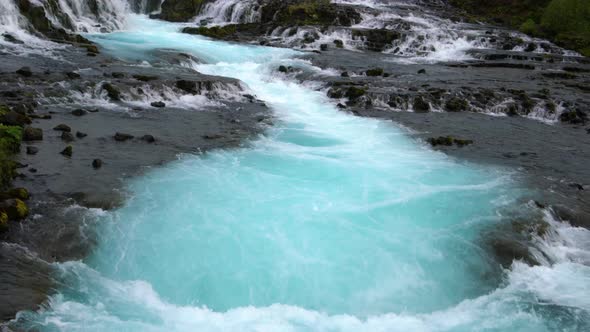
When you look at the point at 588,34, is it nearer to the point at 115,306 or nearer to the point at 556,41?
the point at 556,41

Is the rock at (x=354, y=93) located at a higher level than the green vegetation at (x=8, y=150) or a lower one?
higher

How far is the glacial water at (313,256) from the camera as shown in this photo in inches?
299

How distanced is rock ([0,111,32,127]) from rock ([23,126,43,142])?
632 millimetres

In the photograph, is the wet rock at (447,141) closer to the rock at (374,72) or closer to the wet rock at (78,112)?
the rock at (374,72)

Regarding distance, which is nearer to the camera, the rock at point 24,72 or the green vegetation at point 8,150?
the green vegetation at point 8,150

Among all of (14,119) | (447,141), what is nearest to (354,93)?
(447,141)

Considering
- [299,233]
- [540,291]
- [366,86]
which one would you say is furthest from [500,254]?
[366,86]

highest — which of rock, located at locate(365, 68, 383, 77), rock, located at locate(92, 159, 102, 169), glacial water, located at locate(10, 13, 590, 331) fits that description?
rock, located at locate(365, 68, 383, 77)

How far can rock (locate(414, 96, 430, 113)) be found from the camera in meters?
20.4

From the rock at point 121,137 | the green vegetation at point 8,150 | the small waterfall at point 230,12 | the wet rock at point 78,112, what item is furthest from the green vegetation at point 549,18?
the green vegetation at point 8,150

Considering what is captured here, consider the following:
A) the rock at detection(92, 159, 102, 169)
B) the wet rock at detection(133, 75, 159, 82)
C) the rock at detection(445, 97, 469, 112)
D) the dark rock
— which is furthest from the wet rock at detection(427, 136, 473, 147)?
the dark rock

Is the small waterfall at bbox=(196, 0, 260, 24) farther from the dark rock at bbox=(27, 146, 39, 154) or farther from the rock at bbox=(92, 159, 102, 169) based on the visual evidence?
the rock at bbox=(92, 159, 102, 169)

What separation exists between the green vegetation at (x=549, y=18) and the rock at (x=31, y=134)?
3321 centimetres

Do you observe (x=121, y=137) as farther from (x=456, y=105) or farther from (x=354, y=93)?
(x=456, y=105)
